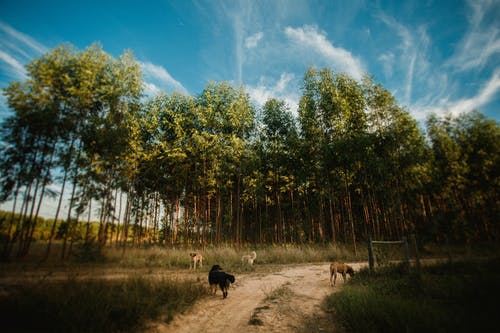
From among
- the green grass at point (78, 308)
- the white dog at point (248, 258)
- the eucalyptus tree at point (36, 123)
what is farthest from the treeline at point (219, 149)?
the green grass at point (78, 308)

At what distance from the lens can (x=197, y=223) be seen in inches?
1085

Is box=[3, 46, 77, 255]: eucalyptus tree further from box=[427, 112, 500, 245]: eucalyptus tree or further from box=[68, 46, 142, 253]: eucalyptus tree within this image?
box=[427, 112, 500, 245]: eucalyptus tree

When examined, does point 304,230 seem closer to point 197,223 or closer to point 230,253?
point 197,223

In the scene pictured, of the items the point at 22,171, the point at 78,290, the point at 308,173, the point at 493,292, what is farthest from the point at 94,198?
the point at 493,292

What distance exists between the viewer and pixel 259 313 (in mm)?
5754

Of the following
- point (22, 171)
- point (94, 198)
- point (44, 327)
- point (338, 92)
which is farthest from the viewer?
point (338, 92)

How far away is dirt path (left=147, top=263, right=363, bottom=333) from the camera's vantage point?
195 inches

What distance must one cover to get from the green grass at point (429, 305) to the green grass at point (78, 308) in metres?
4.39

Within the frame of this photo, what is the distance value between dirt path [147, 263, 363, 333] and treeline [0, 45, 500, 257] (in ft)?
44.9

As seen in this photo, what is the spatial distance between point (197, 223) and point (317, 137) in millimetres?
17418

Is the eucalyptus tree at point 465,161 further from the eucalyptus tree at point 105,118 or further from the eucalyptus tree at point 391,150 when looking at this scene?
the eucalyptus tree at point 105,118

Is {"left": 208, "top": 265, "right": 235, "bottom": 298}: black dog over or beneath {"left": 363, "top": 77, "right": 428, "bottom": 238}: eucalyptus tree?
beneath

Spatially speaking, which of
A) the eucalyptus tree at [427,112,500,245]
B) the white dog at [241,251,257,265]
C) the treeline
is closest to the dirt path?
the white dog at [241,251,257,265]

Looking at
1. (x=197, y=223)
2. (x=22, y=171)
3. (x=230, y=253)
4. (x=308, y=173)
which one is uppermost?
(x=308, y=173)
